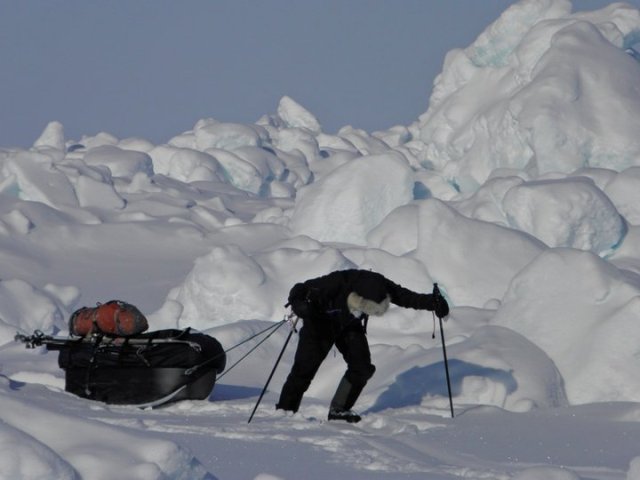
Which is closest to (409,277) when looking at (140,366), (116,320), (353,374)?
(116,320)

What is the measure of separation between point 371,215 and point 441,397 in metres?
15.0

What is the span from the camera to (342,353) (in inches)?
251

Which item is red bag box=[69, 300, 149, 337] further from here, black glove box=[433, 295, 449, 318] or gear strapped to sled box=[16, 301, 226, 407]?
black glove box=[433, 295, 449, 318]

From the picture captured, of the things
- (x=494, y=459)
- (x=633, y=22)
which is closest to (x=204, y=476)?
(x=494, y=459)

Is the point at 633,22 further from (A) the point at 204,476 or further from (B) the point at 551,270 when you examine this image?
(A) the point at 204,476

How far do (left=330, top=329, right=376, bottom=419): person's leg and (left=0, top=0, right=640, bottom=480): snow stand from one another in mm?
163

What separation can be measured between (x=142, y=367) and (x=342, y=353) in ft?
4.20

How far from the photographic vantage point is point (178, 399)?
693 cm

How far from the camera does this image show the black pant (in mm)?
6309

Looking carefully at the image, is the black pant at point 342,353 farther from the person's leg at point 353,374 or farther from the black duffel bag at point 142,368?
the black duffel bag at point 142,368

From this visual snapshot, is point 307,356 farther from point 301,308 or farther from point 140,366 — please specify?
point 140,366

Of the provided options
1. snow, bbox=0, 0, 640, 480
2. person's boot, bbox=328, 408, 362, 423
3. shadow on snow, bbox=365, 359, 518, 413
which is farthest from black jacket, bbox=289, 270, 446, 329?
shadow on snow, bbox=365, 359, 518, 413

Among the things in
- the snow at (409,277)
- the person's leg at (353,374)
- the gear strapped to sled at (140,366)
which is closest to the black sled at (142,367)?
the gear strapped to sled at (140,366)

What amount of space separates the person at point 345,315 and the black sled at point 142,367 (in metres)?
0.79
